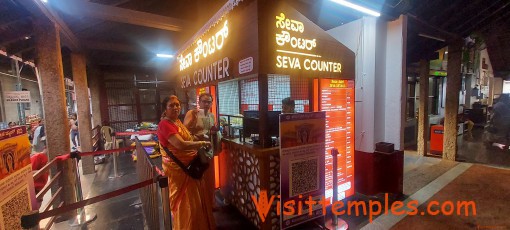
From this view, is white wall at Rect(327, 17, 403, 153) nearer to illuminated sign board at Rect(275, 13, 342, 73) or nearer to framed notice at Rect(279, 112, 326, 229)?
illuminated sign board at Rect(275, 13, 342, 73)

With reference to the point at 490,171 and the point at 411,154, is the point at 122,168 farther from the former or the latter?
the point at 490,171

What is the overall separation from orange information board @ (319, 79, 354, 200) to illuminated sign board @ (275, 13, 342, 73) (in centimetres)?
47

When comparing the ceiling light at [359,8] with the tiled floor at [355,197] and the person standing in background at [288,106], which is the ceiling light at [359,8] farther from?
the tiled floor at [355,197]

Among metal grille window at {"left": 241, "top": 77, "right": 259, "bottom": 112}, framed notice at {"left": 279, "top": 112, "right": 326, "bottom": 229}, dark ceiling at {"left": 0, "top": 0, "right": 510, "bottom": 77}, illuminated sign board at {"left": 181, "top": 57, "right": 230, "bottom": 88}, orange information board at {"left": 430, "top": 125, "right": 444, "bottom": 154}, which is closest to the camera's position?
framed notice at {"left": 279, "top": 112, "right": 326, "bottom": 229}

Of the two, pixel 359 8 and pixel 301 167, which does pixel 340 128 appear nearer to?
pixel 301 167

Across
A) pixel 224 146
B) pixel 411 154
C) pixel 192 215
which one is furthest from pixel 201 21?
pixel 411 154

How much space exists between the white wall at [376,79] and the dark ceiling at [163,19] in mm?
311

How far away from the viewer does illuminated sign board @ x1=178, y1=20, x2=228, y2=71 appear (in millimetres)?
3514

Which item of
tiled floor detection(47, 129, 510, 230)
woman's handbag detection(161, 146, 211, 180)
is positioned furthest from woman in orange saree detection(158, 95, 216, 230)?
tiled floor detection(47, 129, 510, 230)

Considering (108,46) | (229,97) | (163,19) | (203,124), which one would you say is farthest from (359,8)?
(108,46)

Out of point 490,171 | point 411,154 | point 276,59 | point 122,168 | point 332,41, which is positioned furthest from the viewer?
point 411,154

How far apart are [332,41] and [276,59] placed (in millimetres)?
1294

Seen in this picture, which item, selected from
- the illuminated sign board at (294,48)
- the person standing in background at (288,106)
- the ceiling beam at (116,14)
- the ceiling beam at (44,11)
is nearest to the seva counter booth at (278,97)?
the illuminated sign board at (294,48)

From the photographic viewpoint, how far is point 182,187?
2986 millimetres
